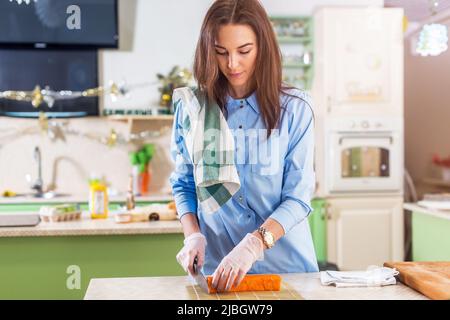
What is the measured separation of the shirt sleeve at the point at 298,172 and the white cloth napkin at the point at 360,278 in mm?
120

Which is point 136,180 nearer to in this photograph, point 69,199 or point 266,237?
point 69,199

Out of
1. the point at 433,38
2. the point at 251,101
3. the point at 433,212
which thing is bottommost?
the point at 433,212

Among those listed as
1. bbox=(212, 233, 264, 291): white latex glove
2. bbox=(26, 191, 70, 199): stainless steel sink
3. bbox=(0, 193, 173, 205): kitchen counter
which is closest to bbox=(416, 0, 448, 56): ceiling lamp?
bbox=(212, 233, 264, 291): white latex glove

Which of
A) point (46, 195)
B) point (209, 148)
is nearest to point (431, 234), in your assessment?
point (209, 148)

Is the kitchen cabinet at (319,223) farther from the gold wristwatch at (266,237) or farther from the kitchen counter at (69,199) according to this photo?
the gold wristwatch at (266,237)

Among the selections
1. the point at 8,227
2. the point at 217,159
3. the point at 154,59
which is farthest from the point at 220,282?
the point at 154,59

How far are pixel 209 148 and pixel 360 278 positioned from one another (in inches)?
13.1

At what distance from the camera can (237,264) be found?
3.15ft

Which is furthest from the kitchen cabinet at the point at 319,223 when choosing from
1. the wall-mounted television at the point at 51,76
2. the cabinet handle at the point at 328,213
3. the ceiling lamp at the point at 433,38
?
the ceiling lamp at the point at 433,38

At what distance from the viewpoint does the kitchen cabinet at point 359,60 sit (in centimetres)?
318

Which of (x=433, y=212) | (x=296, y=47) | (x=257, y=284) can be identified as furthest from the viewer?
(x=296, y=47)

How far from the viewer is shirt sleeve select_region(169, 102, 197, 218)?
1.17 m

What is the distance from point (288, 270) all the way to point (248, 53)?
41 cm

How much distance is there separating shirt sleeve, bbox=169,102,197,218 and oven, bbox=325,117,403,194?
209 cm
